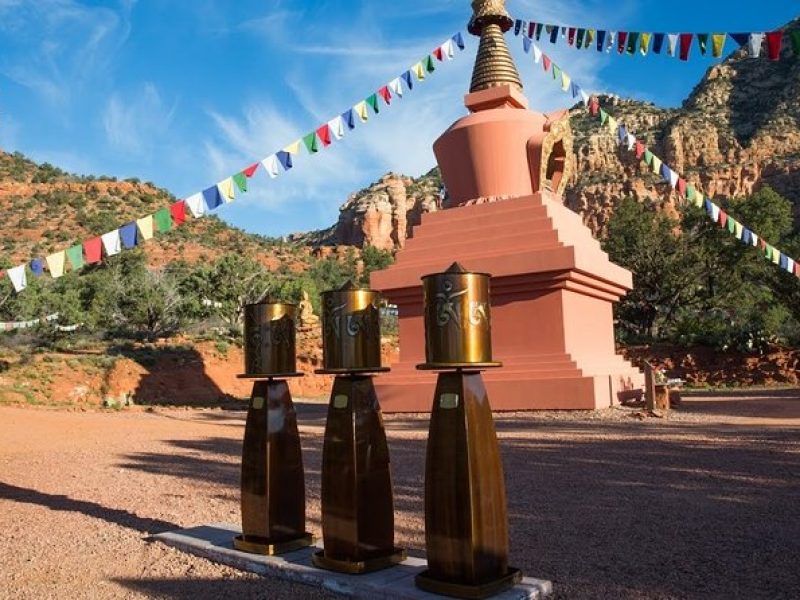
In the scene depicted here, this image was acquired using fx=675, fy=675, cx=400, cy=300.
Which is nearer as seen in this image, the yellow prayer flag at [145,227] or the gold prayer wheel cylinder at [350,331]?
the gold prayer wheel cylinder at [350,331]

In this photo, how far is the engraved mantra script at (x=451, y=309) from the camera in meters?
3.34

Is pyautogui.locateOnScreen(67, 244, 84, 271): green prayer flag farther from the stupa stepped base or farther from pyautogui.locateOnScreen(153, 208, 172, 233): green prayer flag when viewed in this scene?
the stupa stepped base

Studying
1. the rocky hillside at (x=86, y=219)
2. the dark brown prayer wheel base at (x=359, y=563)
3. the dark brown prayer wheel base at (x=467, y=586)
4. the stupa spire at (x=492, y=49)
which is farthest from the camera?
the rocky hillside at (x=86, y=219)

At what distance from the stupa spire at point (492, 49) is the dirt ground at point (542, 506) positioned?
A: 7804 mm

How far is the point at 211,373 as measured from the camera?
78.3ft

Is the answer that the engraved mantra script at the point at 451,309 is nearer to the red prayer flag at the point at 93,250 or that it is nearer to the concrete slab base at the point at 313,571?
the concrete slab base at the point at 313,571

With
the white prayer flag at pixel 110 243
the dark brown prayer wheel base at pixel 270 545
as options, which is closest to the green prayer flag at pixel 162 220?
the white prayer flag at pixel 110 243

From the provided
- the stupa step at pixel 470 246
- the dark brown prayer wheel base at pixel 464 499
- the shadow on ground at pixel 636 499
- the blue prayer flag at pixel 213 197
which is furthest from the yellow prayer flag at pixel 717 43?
the dark brown prayer wheel base at pixel 464 499

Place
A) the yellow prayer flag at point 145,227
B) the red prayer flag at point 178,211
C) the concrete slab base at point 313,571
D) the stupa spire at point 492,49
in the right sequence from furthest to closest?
the stupa spire at point 492,49 → the red prayer flag at point 178,211 → the yellow prayer flag at point 145,227 → the concrete slab base at point 313,571

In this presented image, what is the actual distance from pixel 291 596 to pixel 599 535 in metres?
2.17

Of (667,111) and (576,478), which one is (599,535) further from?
(667,111)

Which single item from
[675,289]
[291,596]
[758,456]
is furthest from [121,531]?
[675,289]

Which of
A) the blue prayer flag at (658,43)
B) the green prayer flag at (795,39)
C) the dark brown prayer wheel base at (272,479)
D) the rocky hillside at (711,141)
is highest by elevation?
the rocky hillside at (711,141)

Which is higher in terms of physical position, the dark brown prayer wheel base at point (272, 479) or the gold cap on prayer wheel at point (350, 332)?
the gold cap on prayer wheel at point (350, 332)
